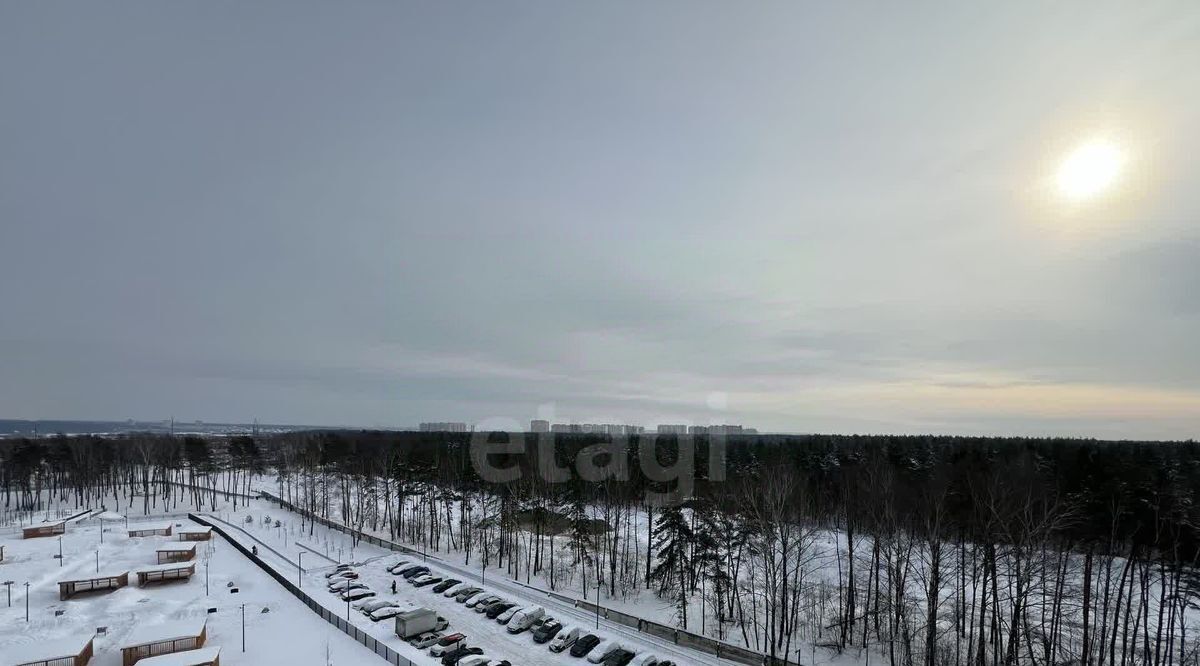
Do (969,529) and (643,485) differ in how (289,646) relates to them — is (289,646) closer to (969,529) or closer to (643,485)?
(643,485)

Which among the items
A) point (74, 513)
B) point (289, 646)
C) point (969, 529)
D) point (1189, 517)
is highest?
point (1189, 517)

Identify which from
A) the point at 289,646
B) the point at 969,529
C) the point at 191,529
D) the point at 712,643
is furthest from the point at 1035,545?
the point at 191,529

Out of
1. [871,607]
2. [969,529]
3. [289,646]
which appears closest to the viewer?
[289,646]

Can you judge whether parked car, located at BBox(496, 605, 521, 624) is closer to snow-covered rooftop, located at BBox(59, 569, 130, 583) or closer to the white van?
the white van

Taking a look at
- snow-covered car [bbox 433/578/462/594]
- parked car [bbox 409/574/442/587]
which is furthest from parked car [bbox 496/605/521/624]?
parked car [bbox 409/574/442/587]

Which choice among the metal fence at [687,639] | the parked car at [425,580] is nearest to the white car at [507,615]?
the metal fence at [687,639]

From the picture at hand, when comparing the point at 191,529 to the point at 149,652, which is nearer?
the point at 149,652
